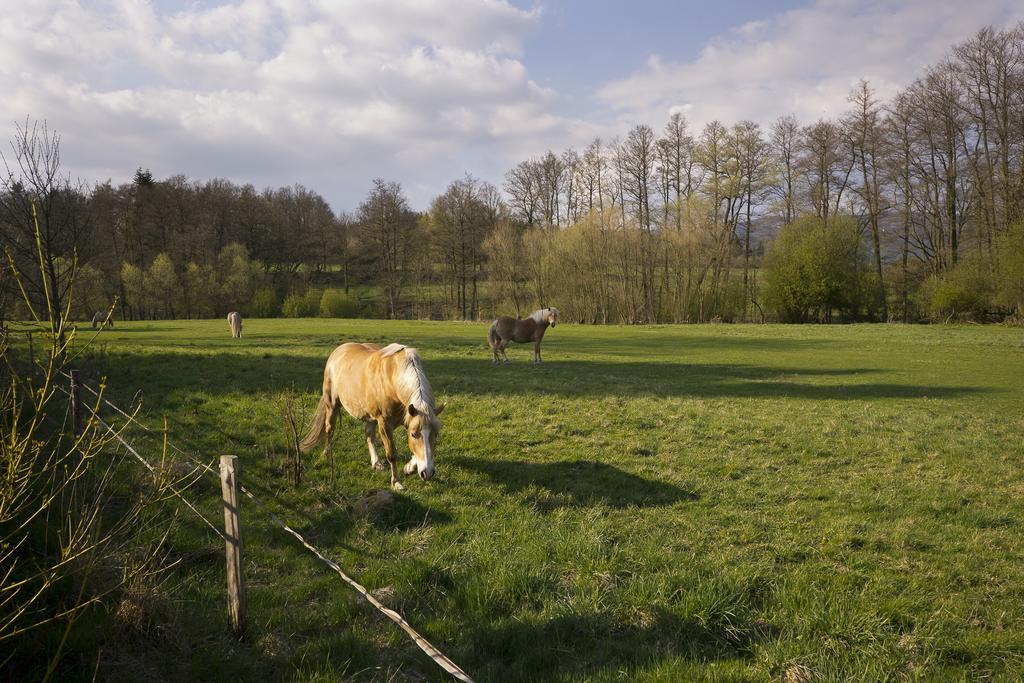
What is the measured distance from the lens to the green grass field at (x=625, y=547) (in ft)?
11.6

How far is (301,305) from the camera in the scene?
5822 centimetres

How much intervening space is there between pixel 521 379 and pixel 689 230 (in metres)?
34.6

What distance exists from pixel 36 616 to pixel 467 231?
56871 millimetres

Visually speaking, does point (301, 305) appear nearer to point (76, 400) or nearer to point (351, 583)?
point (76, 400)

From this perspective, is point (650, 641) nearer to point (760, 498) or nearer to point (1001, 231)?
point (760, 498)

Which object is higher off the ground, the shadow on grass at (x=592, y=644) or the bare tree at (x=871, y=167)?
the bare tree at (x=871, y=167)

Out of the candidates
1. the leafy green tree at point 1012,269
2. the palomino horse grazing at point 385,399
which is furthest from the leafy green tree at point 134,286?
the leafy green tree at point 1012,269

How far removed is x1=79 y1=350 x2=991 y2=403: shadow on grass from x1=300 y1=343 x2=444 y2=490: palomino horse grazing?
4403 mm

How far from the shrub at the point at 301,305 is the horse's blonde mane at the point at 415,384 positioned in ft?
177

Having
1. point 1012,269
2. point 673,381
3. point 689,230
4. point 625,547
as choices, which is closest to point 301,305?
point 689,230

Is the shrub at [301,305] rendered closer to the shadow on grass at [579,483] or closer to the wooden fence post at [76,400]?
the wooden fence post at [76,400]

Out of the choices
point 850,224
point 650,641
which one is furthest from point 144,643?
point 850,224

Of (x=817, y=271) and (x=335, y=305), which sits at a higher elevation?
(x=817, y=271)

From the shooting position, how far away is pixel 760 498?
22.6 feet
